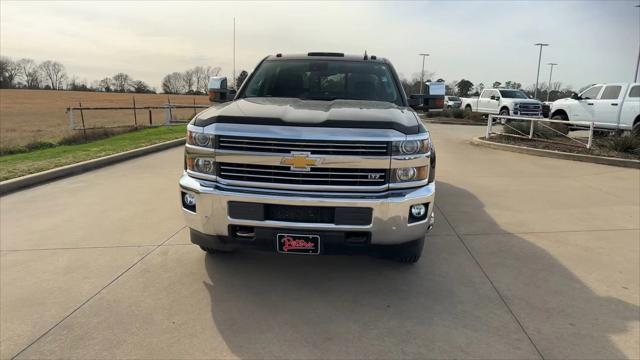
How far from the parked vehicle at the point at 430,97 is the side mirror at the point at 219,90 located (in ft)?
6.70

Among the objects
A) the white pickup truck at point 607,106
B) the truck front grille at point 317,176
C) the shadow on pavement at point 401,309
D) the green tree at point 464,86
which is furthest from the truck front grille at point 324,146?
the green tree at point 464,86

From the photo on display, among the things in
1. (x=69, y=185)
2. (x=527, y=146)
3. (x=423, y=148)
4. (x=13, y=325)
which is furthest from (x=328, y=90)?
(x=527, y=146)

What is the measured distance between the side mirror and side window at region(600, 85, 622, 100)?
1359 cm

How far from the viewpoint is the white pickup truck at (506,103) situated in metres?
21.3

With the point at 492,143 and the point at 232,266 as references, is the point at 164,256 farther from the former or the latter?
the point at 492,143

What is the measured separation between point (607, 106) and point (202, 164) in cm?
1467

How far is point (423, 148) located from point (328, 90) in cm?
167

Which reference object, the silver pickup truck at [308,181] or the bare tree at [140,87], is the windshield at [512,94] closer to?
the silver pickup truck at [308,181]

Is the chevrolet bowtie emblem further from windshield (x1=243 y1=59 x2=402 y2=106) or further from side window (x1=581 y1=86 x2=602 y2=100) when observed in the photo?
side window (x1=581 y1=86 x2=602 y2=100)

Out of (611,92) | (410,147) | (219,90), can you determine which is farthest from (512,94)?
(410,147)

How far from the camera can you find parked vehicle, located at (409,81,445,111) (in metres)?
4.95

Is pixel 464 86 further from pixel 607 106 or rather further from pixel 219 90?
pixel 219 90

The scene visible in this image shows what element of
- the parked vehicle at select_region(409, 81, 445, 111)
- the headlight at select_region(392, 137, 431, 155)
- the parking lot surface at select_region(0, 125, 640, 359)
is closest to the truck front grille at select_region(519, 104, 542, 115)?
the parking lot surface at select_region(0, 125, 640, 359)

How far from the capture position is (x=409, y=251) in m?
3.51
